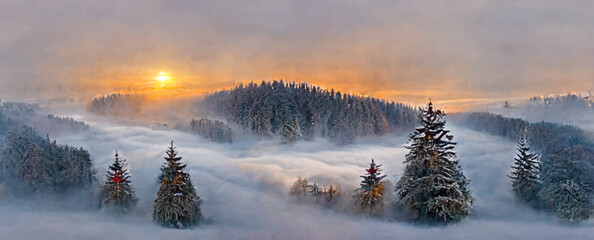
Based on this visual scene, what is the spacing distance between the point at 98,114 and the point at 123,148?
5.45m

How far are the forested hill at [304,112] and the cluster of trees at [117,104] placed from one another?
7.25 metres

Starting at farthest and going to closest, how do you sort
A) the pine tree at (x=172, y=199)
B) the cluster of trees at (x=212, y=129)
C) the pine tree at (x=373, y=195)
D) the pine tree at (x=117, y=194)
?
the cluster of trees at (x=212, y=129), the pine tree at (x=117, y=194), the pine tree at (x=373, y=195), the pine tree at (x=172, y=199)

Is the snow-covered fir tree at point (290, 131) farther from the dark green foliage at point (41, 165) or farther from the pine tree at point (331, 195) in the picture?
the dark green foliage at point (41, 165)

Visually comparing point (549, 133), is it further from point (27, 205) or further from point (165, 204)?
point (27, 205)

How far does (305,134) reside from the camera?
47062 mm

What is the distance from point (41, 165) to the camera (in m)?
28.7

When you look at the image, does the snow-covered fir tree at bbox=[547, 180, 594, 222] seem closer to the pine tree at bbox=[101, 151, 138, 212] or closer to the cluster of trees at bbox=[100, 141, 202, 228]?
the cluster of trees at bbox=[100, 141, 202, 228]

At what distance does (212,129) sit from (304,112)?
52.8 feet

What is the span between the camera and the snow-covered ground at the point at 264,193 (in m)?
22.6

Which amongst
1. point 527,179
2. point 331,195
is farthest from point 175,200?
point 527,179

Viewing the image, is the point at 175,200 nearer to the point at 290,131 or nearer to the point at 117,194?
the point at 117,194

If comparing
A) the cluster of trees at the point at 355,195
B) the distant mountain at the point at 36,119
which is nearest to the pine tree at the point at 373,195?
the cluster of trees at the point at 355,195

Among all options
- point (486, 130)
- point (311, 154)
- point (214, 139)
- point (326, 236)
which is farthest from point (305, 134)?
point (326, 236)

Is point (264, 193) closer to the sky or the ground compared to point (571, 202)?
closer to the ground
